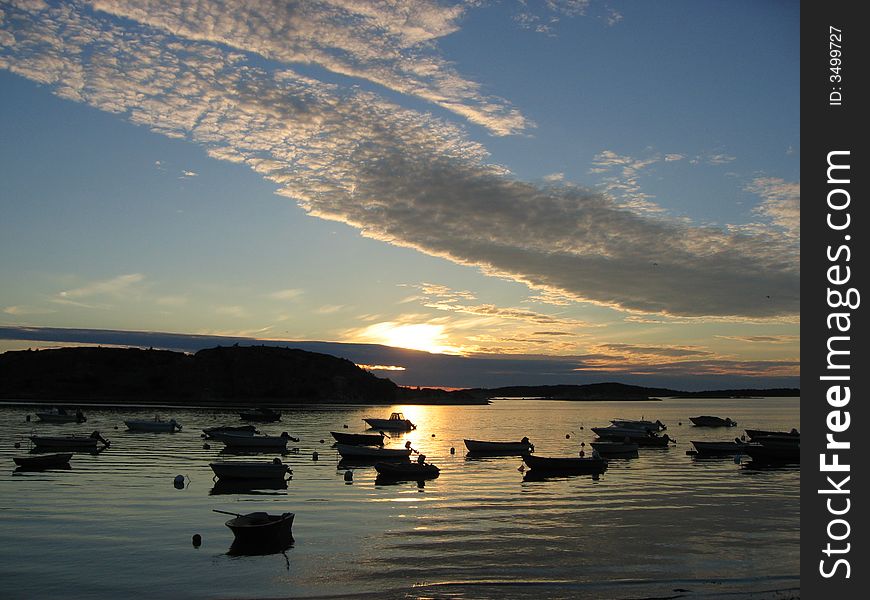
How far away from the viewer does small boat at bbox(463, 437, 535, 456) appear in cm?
6825

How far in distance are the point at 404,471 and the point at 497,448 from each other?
22.5 meters

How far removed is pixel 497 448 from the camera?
225 feet

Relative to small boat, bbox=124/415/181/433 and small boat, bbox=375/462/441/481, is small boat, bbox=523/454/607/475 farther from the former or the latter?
small boat, bbox=124/415/181/433

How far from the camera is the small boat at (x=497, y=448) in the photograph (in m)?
68.2

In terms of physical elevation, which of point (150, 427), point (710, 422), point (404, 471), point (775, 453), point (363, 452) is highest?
point (775, 453)

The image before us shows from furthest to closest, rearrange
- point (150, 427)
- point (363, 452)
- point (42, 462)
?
point (150, 427)
point (363, 452)
point (42, 462)

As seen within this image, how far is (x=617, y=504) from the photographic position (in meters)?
38.8

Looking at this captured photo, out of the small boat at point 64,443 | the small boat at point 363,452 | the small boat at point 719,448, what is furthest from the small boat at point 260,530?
the small boat at point 719,448

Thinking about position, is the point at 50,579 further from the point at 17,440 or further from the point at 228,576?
the point at 17,440

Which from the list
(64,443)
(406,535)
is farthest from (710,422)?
(406,535)

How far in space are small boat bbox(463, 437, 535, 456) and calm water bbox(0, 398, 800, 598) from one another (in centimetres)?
1509

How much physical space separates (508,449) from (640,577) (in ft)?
149

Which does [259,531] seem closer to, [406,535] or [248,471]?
[406,535]
